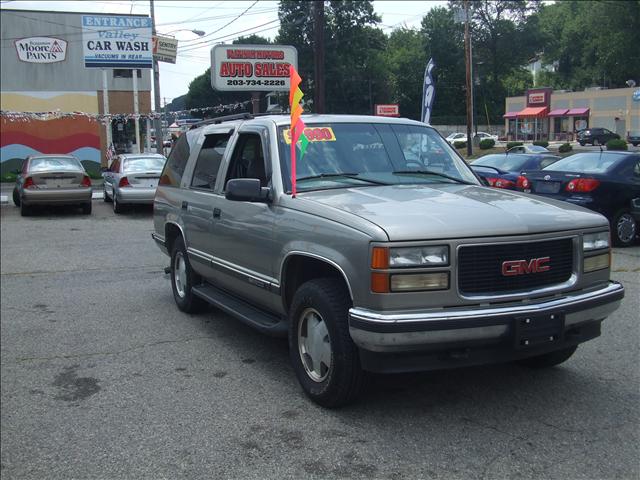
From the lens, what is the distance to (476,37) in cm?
4069

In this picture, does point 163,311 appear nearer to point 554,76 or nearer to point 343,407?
point 343,407

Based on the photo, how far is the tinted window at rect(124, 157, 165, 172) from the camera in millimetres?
16797

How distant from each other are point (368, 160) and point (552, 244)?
1.69 meters

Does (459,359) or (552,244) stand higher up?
(552,244)

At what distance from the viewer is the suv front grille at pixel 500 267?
3801mm

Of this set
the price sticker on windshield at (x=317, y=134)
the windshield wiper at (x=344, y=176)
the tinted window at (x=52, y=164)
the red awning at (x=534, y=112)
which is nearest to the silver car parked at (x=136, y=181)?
the tinted window at (x=52, y=164)

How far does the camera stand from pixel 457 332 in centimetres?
368

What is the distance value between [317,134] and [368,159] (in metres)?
0.45

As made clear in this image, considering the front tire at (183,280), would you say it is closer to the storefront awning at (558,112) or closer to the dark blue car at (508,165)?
the dark blue car at (508,165)

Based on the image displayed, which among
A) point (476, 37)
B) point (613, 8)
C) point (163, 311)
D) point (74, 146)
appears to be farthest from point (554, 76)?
point (163, 311)

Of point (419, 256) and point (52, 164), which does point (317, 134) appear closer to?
point (419, 256)

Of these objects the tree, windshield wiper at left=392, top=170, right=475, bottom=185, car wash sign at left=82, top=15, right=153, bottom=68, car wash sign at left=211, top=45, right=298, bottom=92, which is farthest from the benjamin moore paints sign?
windshield wiper at left=392, top=170, right=475, bottom=185

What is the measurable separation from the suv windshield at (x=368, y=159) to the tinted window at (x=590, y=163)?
21.0 ft

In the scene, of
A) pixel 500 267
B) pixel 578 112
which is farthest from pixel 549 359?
pixel 578 112
